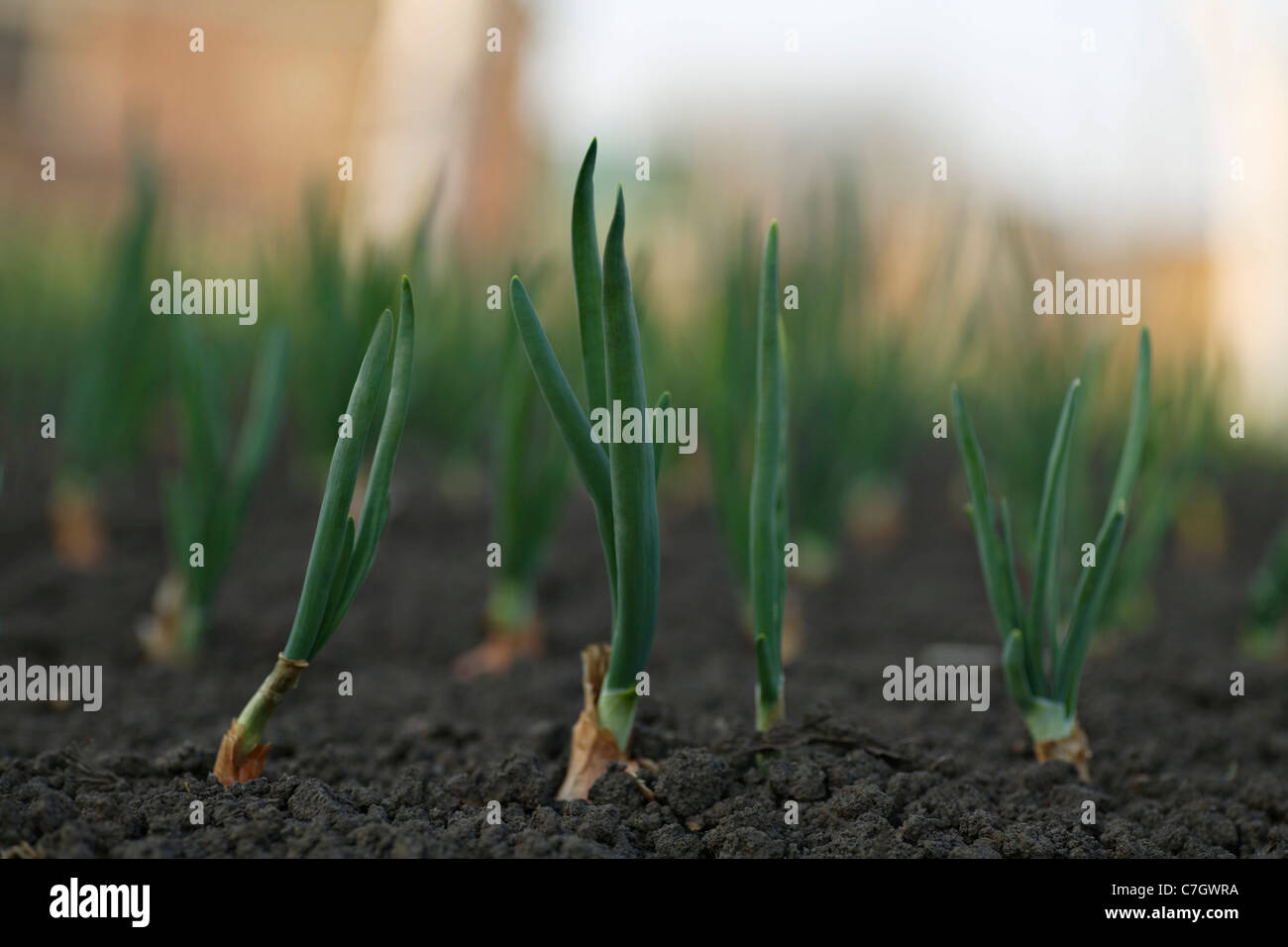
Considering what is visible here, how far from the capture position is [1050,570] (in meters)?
1.17

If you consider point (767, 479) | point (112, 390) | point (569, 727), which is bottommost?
point (569, 727)

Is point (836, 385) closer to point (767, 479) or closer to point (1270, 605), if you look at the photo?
point (1270, 605)

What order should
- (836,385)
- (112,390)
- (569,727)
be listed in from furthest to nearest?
1. (836,385)
2. (112,390)
3. (569,727)

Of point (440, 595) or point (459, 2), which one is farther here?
point (459, 2)

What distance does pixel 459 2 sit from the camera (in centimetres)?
496

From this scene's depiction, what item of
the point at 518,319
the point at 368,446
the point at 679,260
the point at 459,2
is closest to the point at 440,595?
the point at 368,446

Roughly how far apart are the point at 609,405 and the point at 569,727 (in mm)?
522

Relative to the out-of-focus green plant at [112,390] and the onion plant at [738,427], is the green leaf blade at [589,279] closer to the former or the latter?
the onion plant at [738,427]

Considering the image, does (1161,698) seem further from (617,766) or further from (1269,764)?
(617,766)

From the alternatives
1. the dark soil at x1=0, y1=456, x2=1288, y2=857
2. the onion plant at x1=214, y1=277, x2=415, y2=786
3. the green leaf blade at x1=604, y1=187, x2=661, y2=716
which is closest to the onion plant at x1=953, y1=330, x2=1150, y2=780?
the dark soil at x1=0, y1=456, x2=1288, y2=857

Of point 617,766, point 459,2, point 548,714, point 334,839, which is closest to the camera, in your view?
point 334,839

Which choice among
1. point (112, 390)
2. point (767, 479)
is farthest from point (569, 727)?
point (112, 390)

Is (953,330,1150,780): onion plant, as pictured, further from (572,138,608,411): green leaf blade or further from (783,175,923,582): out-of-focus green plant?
(783,175,923,582): out-of-focus green plant
